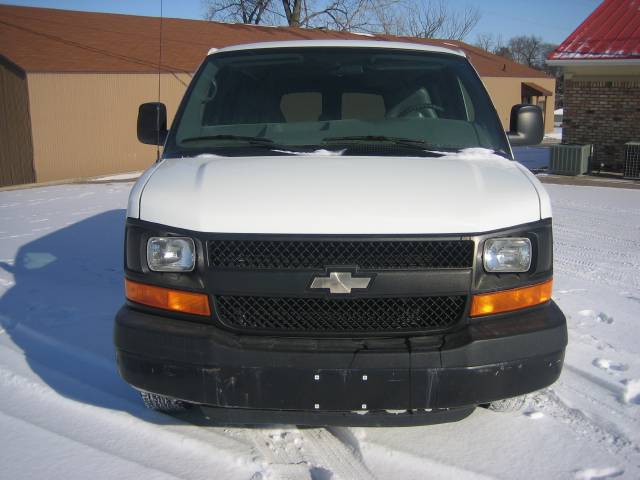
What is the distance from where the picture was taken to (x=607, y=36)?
15.0 meters

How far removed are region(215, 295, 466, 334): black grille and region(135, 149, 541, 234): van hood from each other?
0.30 metres

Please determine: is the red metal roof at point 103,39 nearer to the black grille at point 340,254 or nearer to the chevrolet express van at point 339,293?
the chevrolet express van at point 339,293

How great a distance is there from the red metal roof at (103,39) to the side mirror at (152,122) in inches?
550

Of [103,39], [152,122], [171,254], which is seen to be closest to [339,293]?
A: [171,254]

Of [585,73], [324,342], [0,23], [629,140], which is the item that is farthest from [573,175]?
[0,23]

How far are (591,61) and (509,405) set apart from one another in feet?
43.6

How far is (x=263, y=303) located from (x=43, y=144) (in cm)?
1628

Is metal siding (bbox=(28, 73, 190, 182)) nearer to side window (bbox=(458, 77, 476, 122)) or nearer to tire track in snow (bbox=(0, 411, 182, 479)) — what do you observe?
tire track in snow (bbox=(0, 411, 182, 479))

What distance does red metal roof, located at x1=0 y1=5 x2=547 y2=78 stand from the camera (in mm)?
17953

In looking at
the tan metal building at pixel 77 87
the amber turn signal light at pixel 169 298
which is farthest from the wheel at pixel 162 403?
the tan metal building at pixel 77 87

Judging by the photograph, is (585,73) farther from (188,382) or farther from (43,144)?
(188,382)

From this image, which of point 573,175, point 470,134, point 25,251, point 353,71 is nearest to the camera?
point 470,134

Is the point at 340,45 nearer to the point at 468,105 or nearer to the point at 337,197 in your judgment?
the point at 468,105

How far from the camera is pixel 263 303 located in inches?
104
